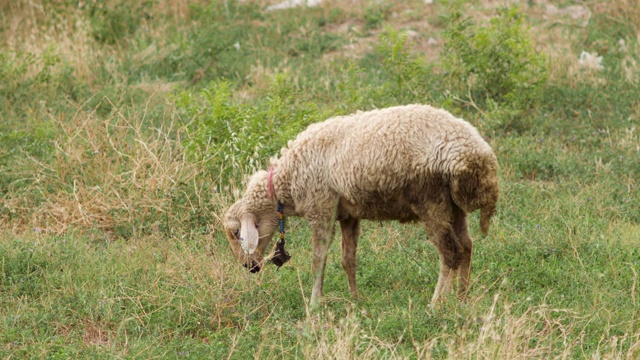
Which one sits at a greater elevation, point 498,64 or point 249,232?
point 249,232

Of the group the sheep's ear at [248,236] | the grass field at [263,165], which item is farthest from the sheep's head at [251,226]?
the grass field at [263,165]

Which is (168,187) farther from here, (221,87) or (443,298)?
(443,298)

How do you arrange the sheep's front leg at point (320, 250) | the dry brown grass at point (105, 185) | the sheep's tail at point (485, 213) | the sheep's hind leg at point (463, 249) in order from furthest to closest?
the dry brown grass at point (105, 185) → the sheep's front leg at point (320, 250) → the sheep's hind leg at point (463, 249) → the sheep's tail at point (485, 213)

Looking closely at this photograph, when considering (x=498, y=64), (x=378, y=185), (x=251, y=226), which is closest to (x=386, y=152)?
(x=378, y=185)

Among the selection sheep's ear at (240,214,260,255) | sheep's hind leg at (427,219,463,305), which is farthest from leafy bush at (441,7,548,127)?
sheep's ear at (240,214,260,255)

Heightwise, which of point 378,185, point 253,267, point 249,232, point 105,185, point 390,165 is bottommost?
point 105,185

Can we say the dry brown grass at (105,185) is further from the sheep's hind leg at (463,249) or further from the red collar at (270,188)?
the sheep's hind leg at (463,249)

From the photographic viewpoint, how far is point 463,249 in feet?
21.2

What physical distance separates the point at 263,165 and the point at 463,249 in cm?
279

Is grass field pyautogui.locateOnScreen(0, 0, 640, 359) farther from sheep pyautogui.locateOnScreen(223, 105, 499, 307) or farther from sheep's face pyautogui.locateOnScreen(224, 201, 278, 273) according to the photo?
sheep pyautogui.locateOnScreen(223, 105, 499, 307)

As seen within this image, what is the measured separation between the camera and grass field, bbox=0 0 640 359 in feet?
19.4

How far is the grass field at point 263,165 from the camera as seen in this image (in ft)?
19.4

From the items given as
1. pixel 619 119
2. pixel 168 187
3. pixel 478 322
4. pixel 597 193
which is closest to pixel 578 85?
pixel 619 119

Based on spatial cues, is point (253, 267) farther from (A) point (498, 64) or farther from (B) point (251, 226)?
(A) point (498, 64)
